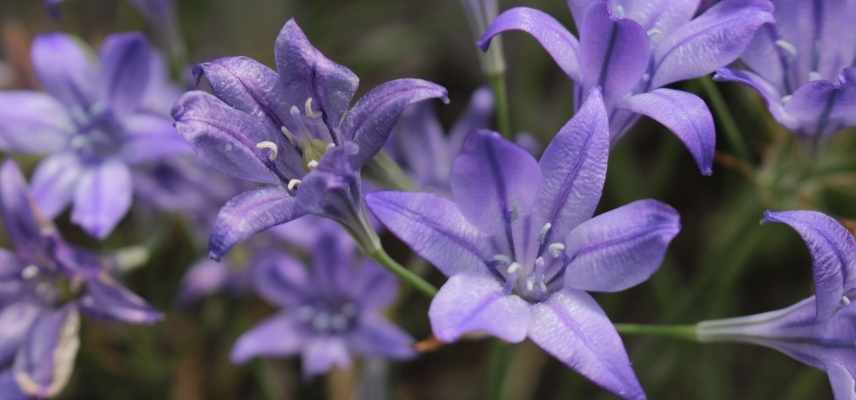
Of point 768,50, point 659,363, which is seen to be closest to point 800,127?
point 768,50

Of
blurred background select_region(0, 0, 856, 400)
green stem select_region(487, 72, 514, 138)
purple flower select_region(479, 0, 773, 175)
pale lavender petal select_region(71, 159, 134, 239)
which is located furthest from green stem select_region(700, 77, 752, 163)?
pale lavender petal select_region(71, 159, 134, 239)

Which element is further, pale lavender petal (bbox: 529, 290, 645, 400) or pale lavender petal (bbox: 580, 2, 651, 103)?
pale lavender petal (bbox: 580, 2, 651, 103)

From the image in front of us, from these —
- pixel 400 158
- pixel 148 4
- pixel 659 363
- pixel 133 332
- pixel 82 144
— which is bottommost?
pixel 659 363

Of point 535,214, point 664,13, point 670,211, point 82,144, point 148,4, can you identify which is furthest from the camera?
point 148,4

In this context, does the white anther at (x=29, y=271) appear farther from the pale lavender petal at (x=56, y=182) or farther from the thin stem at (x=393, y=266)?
the thin stem at (x=393, y=266)

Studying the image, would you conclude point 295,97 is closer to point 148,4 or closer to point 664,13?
point 664,13

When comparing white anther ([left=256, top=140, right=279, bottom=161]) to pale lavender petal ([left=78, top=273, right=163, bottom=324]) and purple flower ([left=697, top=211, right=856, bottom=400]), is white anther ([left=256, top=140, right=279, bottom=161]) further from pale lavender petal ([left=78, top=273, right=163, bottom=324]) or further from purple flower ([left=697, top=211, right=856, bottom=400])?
purple flower ([left=697, top=211, right=856, bottom=400])

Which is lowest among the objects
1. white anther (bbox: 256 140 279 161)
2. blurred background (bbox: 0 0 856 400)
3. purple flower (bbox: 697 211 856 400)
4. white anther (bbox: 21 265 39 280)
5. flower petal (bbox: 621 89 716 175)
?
blurred background (bbox: 0 0 856 400)
